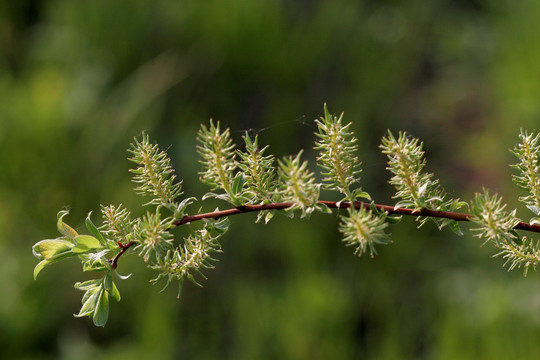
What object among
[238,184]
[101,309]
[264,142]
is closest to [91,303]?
[101,309]

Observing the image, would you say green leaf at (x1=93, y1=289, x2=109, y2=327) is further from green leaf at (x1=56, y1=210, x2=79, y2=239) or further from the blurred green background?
the blurred green background

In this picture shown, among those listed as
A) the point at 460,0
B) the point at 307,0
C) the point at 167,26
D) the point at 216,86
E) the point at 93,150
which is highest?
the point at 460,0

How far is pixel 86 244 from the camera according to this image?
0.52 meters

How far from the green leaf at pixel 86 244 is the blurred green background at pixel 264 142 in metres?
1.51

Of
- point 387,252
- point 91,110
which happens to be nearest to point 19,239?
point 91,110

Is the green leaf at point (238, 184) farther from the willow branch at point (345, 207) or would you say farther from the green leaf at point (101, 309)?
the green leaf at point (101, 309)

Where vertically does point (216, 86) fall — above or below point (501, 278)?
above

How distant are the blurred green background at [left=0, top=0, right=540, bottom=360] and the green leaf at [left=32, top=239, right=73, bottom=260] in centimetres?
151

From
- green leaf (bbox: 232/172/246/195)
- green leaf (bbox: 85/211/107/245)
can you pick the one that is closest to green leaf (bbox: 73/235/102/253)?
green leaf (bbox: 85/211/107/245)

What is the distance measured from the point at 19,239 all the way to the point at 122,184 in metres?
0.42

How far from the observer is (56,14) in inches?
123

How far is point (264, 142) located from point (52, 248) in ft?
7.62

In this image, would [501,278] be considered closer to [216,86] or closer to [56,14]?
[216,86]

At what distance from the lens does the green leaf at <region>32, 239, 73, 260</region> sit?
20.1 inches
